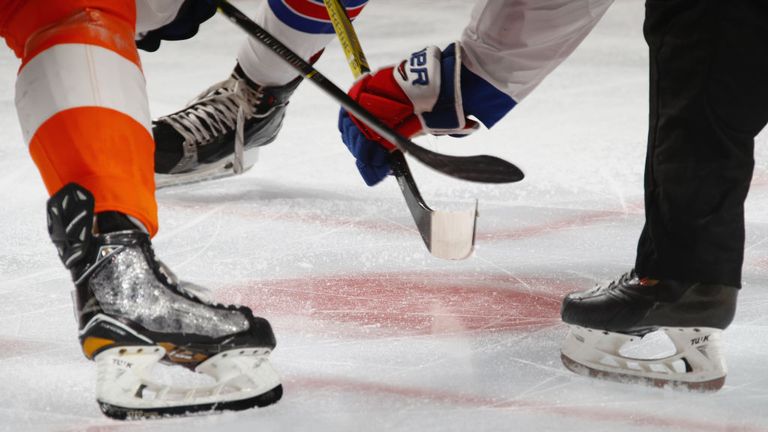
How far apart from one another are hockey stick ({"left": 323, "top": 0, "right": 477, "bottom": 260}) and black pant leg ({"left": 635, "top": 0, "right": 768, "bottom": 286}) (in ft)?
0.84

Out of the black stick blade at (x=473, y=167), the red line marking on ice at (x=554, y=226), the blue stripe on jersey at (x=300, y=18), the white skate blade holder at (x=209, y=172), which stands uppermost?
the blue stripe on jersey at (x=300, y=18)

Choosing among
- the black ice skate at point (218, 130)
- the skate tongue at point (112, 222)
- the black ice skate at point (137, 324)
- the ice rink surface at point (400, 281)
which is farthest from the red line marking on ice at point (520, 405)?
the black ice skate at point (218, 130)

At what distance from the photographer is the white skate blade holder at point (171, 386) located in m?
0.97

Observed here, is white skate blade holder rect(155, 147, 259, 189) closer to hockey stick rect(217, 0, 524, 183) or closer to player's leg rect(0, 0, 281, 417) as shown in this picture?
hockey stick rect(217, 0, 524, 183)

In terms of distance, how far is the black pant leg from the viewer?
1062 mm

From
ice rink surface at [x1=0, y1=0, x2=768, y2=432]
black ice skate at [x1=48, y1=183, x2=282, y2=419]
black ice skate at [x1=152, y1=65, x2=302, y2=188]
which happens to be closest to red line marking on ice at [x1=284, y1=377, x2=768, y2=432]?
ice rink surface at [x1=0, y1=0, x2=768, y2=432]

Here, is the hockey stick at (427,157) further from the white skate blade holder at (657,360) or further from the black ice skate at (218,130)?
the black ice skate at (218,130)

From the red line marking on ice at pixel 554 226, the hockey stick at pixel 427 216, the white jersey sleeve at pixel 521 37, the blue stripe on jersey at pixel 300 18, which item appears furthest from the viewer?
the blue stripe on jersey at pixel 300 18

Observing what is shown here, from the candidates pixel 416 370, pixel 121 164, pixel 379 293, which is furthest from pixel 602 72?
pixel 121 164

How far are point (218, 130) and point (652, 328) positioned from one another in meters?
1.02

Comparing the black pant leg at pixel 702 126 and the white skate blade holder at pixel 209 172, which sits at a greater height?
the black pant leg at pixel 702 126

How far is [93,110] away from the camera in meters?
0.98

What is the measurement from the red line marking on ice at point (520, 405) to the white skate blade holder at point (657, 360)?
0.31 ft

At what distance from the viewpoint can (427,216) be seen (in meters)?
1.42
